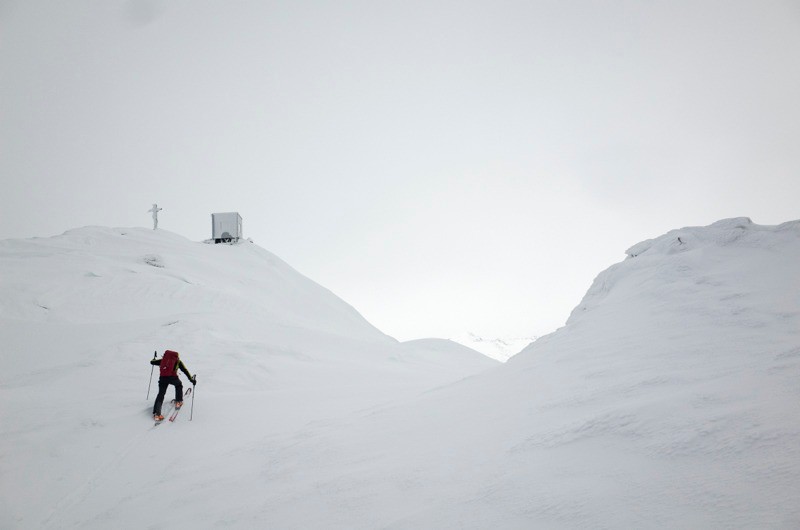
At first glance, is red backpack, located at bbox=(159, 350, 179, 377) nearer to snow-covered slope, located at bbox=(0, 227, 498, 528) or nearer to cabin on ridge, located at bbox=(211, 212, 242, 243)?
snow-covered slope, located at bbox=(0, 227, 498, 528)

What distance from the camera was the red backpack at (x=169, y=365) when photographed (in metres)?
12.1

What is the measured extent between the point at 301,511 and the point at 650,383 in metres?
5.37

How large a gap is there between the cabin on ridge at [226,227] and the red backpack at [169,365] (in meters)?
48.4

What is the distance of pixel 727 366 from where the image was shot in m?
5.88

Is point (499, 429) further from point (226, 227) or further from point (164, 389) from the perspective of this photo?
point (226, 227)

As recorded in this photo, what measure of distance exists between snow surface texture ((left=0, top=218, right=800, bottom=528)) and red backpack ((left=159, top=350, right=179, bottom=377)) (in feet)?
4.38

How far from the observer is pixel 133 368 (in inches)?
624

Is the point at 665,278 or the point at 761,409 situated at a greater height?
the point at 665,278

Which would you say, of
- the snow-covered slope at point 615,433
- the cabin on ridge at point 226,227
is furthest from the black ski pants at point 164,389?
the cabin on ridge at point 226,227

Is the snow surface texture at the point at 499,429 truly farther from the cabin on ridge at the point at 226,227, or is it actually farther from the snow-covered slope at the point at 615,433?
the cabin on ridge at the point at 226,227

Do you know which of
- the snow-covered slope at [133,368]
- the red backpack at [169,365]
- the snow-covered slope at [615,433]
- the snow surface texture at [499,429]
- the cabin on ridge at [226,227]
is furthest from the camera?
the cabin on ridge at [226,227]

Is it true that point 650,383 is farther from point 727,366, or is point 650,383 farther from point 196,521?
point 196,521

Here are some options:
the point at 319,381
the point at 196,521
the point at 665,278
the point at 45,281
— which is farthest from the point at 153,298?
the point at 665,278

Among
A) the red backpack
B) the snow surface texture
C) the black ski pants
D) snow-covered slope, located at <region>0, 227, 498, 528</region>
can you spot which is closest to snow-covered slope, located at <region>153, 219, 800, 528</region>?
the snow surface texture
